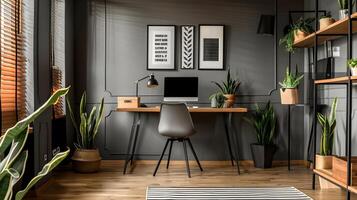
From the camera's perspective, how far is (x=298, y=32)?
391 centimetres

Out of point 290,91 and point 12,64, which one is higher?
point 12,64

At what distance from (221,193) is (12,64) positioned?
5.98ft

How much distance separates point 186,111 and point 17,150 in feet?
9.44

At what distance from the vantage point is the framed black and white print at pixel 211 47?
4.58m

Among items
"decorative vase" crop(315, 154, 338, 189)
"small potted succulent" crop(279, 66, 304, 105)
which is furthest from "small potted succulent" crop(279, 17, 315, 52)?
"decorative vase" crop(315, 154, 338, 189)

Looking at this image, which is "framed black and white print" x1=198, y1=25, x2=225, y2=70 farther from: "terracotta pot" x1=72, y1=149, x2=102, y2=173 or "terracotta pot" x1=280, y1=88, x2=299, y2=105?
"terracotta pot" x1=72, y1=149, x2=102, y2=173

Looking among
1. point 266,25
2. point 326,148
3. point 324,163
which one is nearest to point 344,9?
point 326,148

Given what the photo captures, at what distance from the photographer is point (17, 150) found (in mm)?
1021

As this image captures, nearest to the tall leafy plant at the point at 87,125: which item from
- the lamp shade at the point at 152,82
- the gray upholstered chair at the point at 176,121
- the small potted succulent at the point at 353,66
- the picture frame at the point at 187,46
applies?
the lamp shade at the point at 152,82

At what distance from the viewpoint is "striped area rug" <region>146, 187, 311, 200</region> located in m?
2.99

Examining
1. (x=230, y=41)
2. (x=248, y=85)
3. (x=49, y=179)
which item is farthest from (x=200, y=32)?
(x=49, y=179)

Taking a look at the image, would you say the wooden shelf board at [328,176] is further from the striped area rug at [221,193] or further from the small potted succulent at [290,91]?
the small potted succulent at [290,91]

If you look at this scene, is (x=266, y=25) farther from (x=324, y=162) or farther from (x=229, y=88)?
(x=324, y=162)

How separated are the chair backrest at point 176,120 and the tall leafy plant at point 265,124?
0.90 m
